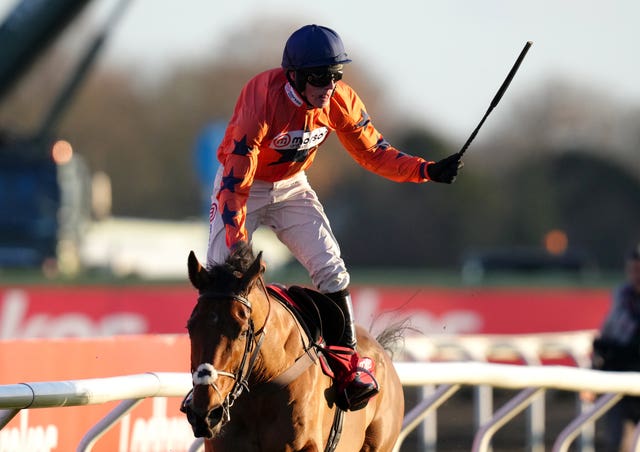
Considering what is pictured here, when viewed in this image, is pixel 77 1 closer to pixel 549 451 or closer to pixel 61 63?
pixel 549 451

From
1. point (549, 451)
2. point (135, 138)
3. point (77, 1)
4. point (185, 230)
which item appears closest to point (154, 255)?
point (185, 230)

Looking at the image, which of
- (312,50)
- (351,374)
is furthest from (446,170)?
(351,374)

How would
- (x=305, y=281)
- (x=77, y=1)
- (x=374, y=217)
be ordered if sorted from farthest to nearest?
(x=374, y=217), (x=305, y=281), (x=77, y=1)

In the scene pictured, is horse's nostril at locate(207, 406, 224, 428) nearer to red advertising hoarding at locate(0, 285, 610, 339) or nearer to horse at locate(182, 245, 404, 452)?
horse at locate(182, 245, 404, 452)

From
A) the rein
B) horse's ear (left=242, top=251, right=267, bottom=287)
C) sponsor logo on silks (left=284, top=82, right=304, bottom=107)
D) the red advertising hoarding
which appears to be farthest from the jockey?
the red advertising hoarding

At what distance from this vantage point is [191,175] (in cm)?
6091

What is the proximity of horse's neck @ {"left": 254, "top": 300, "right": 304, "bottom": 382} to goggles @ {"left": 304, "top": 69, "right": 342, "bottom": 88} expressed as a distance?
0.88 meters

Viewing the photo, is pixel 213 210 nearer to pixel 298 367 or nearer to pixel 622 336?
pixel 298 367

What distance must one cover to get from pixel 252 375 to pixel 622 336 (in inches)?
181

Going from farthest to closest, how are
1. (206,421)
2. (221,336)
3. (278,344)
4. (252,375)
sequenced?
1. (278,344)
2. (252,375)
3. (221,336)
4. (206,421)

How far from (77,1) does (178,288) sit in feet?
13.8

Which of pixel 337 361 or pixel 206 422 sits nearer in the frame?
pixel 206 422

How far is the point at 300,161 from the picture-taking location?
5598 mm

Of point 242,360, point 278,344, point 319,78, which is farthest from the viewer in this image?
point 319,78
